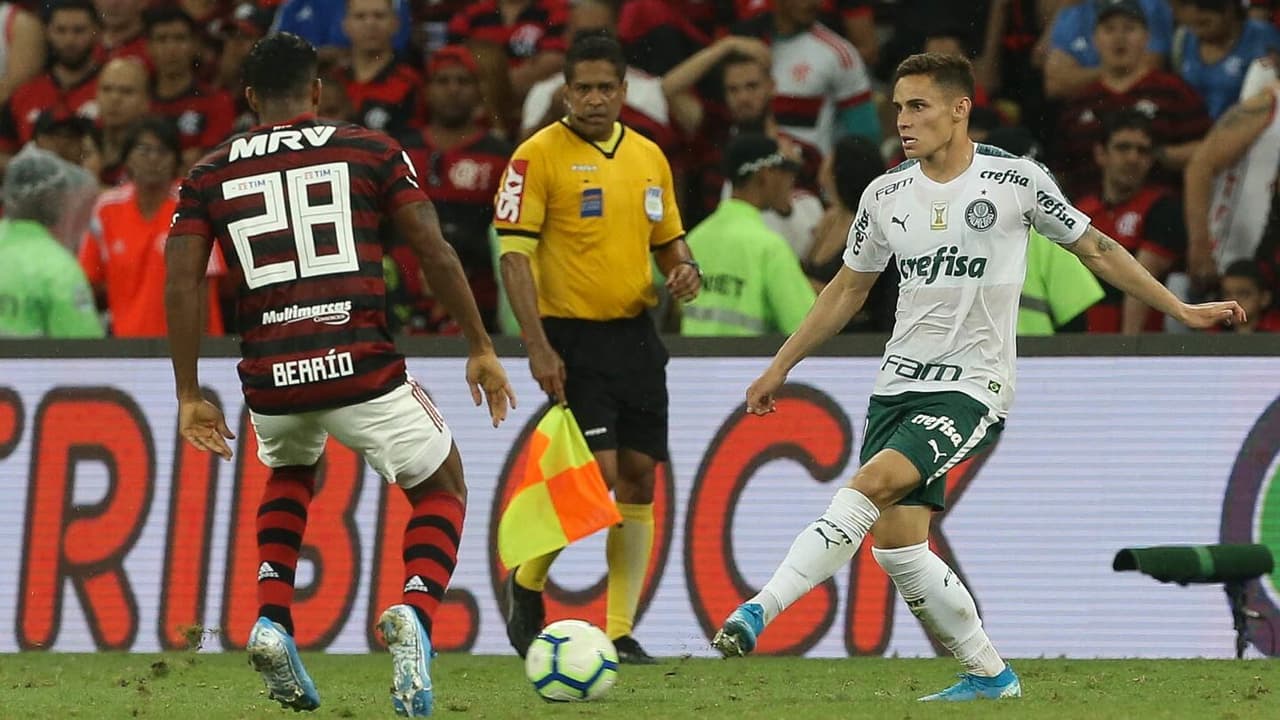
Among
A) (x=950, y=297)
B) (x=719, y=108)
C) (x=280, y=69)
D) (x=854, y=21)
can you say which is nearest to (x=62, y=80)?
(x=719, y=108)

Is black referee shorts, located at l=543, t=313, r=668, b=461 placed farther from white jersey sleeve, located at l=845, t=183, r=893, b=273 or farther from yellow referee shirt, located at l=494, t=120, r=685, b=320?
white jersey sleeve, located at l=845, t=183, r=893, b=273

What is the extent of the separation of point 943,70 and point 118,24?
28.2 ft

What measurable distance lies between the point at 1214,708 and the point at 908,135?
2217 mm

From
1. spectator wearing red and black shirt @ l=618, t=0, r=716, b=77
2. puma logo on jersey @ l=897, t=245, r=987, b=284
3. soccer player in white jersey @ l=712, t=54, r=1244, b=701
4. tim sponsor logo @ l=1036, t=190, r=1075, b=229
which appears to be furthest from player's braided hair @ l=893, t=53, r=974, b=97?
spectator wearing red and black shirt @ l=618, t=0, r=716, b=77

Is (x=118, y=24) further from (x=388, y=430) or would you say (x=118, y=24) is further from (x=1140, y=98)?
(x=388, y=430)

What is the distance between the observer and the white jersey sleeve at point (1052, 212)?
7125mm

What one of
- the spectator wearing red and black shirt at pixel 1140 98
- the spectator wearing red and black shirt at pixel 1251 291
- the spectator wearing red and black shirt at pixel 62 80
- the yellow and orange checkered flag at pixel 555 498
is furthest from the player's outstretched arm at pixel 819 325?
the spectator wearing red and black shirt at pixel 62 80

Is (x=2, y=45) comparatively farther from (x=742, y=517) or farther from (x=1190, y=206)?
(x=1190, y=206)

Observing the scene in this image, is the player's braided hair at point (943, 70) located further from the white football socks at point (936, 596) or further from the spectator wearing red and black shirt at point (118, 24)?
the spectator wearing red and black shirt at point (118, 24)

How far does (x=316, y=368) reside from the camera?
6.75 m

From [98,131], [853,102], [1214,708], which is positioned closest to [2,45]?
[98,131]

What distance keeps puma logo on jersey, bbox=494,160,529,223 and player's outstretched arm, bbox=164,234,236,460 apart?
2208mm

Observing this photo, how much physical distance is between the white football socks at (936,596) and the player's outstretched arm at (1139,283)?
112cm

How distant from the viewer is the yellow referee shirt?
901 centimetres
